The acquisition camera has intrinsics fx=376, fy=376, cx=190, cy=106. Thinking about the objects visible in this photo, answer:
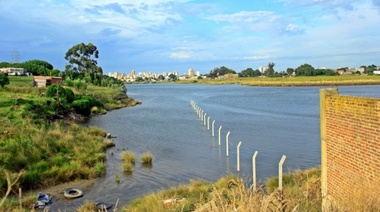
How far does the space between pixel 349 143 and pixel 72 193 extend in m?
10.7

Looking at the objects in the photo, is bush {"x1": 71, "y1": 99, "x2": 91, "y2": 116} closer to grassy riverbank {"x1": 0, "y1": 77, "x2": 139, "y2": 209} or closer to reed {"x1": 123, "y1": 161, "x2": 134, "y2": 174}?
grassy riverbank {"x1": 0, "y1": 77, "x2": 139, "y2": 209}

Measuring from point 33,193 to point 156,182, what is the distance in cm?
531

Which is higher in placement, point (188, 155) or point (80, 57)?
point (80, 57)

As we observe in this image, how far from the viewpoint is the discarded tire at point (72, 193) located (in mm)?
14617

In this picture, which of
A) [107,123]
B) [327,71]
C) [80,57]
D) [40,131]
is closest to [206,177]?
[40,131]

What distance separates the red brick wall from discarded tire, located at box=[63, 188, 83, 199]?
945 centimetres

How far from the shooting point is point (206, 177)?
18203 millimetres

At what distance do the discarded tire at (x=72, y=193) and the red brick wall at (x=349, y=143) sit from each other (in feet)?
31.0

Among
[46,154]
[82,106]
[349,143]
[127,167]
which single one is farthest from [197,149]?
[82,106]

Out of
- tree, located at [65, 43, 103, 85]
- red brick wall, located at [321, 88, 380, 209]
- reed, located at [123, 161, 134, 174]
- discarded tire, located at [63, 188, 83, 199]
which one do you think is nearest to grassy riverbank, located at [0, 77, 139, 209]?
reed, located at [123, 161, 134, 174]

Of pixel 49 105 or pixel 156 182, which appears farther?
pixel 49 105

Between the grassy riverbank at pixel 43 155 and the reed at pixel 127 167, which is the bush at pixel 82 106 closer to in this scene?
the grassy riverbank at pixel 43 155

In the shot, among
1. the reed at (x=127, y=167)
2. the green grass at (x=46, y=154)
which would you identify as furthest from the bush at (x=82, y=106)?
the reed at (x=127, y=167)

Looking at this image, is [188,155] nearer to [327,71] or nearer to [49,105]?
[49,105]
